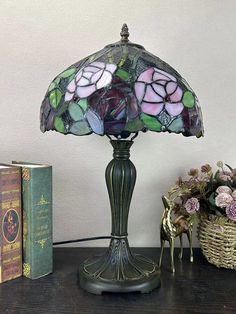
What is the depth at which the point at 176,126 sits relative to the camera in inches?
22.9

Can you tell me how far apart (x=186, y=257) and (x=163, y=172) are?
248 mm

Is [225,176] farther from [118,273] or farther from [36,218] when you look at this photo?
[36,218]

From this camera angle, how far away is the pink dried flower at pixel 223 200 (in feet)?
2.64

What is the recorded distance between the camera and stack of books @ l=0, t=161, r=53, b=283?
77 centimetres

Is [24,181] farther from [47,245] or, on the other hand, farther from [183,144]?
[183,144]

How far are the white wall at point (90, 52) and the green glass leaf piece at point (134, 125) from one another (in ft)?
1.54

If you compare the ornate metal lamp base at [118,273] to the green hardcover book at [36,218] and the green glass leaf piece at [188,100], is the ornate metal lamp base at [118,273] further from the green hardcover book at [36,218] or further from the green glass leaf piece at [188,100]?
the green glass leaf piece at [188,100]

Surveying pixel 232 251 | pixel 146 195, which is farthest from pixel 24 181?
pixel 232 251

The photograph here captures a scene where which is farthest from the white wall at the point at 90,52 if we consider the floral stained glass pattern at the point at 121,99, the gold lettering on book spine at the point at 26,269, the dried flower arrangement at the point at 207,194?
the floral stained glass pattern at the point at 121,99

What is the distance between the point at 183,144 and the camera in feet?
3.37

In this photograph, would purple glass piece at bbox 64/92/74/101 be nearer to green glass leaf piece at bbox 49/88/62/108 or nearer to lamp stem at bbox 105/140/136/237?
green glass leaf piece at bbox 49/88/62/108

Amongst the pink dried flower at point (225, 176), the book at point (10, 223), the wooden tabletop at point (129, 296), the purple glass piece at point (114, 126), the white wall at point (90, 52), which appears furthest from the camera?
the white wall at point (90, 52)

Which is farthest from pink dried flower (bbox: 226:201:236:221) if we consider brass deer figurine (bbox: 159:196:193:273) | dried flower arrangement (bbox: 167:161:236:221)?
brass deer figurine (bbox: 159:196:193:273)

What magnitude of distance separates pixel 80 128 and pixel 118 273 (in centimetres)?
34
